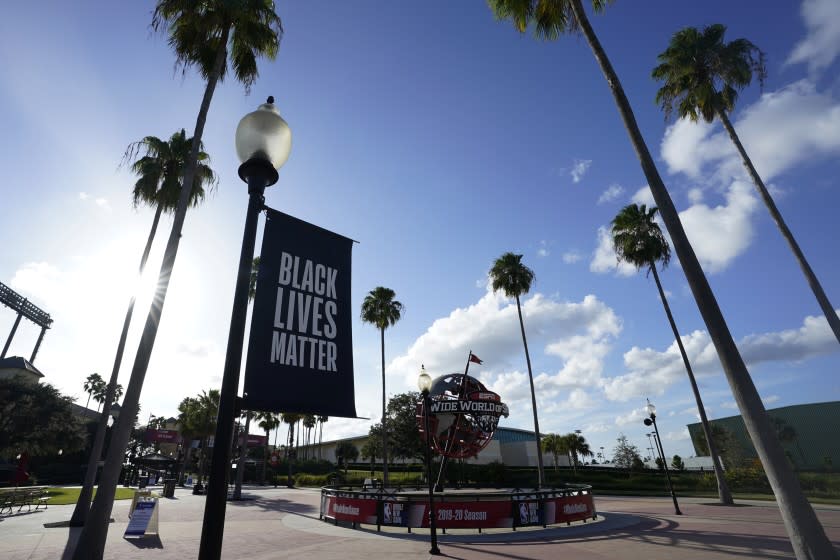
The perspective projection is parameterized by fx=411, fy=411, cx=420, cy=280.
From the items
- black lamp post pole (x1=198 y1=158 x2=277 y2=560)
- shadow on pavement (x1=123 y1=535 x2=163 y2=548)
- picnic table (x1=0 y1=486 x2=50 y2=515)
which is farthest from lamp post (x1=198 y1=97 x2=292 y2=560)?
picnic table (x1=0 y1=486 x2=50 y2=515)

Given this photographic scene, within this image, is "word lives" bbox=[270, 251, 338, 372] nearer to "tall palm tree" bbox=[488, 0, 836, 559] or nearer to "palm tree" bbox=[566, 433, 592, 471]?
"tall palm tree" bbox=[488, 0, 836, 559]

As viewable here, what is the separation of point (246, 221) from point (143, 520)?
15435 mm

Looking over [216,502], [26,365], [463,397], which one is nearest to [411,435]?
[463,397]

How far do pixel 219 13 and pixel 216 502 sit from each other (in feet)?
47.3

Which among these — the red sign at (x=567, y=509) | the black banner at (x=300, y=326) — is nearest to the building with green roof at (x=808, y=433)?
the red sign at (x=567, y=509)

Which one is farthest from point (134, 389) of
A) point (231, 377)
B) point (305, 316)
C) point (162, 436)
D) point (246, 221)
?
point (162, 436)

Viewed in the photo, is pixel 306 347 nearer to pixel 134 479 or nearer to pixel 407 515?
pixel 407 515

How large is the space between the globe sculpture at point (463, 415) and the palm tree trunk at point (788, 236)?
15167 millimetres

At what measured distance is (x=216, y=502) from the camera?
3078mm

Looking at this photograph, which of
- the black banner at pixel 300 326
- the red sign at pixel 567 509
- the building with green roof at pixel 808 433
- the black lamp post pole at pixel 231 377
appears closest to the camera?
the black lamp post pole at pixel 231 377

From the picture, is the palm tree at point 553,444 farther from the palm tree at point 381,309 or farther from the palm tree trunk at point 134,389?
the palm tree trunk at point 134,389

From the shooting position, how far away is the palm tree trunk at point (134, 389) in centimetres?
861

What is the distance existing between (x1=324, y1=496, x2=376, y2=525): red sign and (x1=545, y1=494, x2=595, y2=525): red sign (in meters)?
7.43

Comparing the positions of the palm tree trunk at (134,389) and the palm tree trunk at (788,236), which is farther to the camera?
the palm tree trunk at (788,236)
